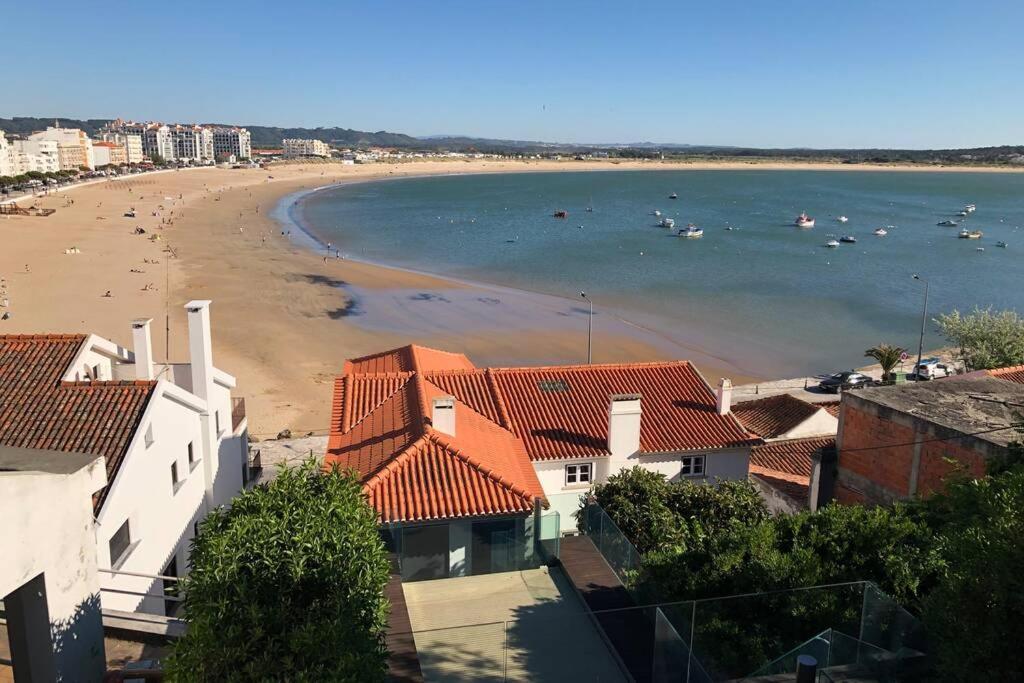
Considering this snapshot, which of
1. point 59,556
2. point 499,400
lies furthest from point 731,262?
point 59,556

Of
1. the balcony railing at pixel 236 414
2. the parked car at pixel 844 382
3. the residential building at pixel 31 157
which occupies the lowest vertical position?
the parked car at pixel 844 382

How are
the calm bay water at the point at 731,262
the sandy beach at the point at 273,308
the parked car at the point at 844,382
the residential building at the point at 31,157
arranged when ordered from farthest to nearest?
the residential building at the point at 31,157
the calm bay water at the point at 731,262
the sandy beach at the point at 273,308
the parked car at the point at 844,382

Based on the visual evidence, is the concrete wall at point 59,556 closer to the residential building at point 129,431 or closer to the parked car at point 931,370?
the residential building at point 129,431

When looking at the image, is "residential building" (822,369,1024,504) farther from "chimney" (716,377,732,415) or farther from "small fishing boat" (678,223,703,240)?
"small fishing boat" (678,223,703,240)

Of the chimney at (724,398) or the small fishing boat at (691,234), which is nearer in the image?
the chimney at (724,398)

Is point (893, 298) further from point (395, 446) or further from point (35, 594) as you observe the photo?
point (35, 594)

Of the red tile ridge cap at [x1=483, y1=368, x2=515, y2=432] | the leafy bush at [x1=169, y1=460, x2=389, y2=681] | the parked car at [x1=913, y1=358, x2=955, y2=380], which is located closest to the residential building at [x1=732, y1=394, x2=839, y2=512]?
the red tile ridge cap at [x1=483, y1=368, x2=515, y2=432]

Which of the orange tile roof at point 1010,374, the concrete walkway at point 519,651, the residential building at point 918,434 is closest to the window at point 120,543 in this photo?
the concrete walkway at point 519,651
